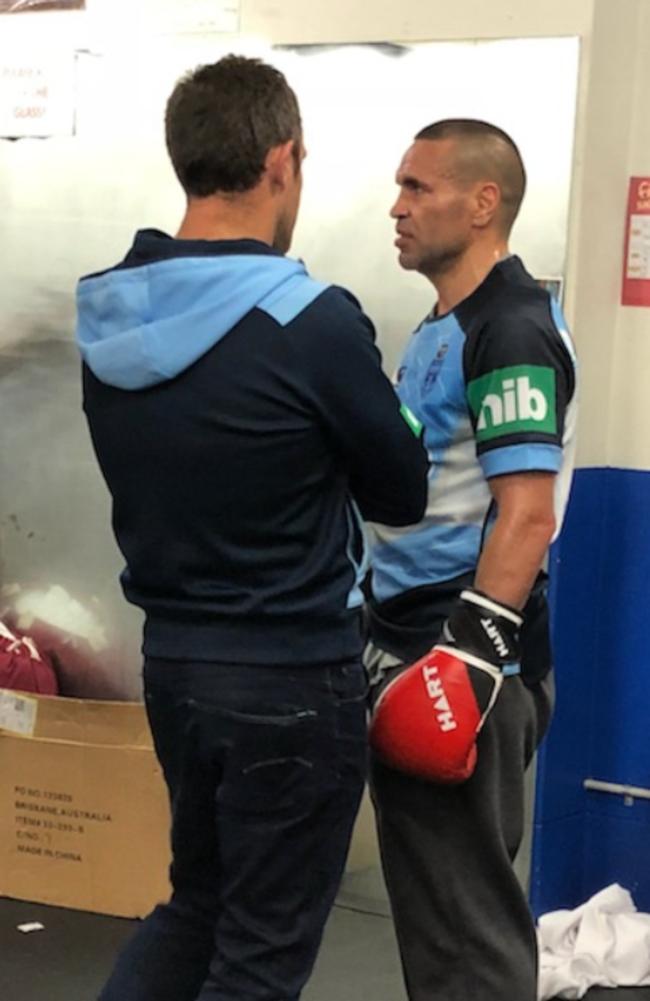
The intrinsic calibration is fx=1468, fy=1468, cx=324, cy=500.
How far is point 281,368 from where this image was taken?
5.33ft

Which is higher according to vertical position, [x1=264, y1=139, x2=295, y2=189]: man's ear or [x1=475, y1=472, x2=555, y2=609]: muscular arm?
[x1=264, y1=139, x2=295, y2=189]: man's ear

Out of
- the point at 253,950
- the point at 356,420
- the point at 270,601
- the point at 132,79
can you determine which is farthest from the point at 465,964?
the point at 132,79

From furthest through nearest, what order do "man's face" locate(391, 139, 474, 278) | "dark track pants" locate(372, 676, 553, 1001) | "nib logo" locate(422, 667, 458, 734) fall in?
"man's face" locate(391, 139, 474, 278), "dark track pants" locate(372, 676, 553, 1001), "nib logo" locate(422, 667, 458, 734)

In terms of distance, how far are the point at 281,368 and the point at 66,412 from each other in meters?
1.63

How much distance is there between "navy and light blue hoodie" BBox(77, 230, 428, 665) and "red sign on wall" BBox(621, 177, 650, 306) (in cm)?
124

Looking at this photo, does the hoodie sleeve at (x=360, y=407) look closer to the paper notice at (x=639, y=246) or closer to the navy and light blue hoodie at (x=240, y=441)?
the navy and light blue hoodie at (x=240, y=441)

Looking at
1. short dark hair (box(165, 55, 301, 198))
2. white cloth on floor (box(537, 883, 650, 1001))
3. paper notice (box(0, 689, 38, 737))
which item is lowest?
white cloth on floor (box(537, 883, 650, 1001))

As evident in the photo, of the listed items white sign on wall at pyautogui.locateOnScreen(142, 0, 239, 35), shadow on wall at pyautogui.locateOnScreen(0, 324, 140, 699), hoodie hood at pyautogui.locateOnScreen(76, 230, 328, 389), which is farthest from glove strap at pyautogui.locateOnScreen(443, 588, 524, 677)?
white sign on wall at pyautogui.locateOnScreen(142, 0, 239, 35)

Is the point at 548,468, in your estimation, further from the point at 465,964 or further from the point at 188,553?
the point at 465,964

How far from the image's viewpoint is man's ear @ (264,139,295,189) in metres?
1.66

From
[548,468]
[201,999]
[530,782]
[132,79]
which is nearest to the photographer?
[201,999]

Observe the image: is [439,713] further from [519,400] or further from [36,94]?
[36,94]

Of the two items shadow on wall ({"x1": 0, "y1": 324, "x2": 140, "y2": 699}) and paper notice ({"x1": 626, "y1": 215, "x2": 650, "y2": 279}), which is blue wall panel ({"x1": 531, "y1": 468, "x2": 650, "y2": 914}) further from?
shadow on wall ({"x1": 0, "y1": 324, "x2": 140, "y2": 699})

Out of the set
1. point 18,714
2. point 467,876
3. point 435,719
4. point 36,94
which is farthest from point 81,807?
point 36,94
